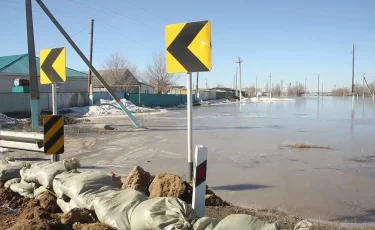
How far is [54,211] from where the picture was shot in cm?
385

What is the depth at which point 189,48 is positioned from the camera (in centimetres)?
436

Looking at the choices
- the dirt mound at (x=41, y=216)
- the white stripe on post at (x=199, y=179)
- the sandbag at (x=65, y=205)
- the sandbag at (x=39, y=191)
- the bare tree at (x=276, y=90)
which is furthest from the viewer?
the bare tree at (x=276, y=90)

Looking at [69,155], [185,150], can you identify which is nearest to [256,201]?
[185,150]

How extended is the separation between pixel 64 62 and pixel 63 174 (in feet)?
8.83

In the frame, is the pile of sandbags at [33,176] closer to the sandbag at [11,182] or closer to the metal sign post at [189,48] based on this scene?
the sandbag at [11,182]

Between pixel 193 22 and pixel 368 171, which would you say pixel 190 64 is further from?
pixel 368 171

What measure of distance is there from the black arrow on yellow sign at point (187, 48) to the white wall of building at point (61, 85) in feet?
87.9

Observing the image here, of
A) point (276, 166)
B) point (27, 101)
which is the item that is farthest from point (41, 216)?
point (27, 101)

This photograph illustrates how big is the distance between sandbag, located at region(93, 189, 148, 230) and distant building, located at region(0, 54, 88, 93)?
23705 millimetres

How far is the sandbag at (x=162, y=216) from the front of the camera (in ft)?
8.56

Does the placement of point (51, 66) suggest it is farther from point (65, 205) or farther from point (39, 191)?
point (65, 205)

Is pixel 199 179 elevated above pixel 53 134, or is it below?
below

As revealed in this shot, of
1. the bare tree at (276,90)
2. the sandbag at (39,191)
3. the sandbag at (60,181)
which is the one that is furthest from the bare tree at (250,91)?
the sandbag at (60,181)

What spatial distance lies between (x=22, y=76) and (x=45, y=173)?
27122mm
